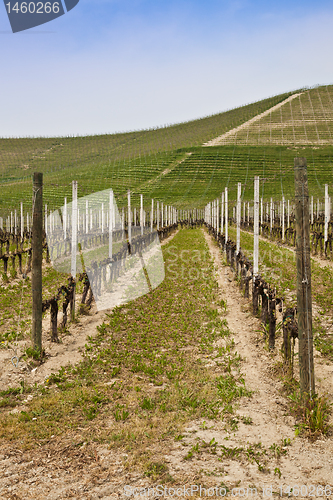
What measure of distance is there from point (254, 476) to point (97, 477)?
51.2 inches

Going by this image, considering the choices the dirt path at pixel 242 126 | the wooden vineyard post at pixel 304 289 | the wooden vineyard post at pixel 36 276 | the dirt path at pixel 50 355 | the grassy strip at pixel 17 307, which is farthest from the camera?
the dirt path at pixel 242 126

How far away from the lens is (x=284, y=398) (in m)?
4.69

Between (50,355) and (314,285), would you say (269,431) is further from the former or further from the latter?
(314,285)

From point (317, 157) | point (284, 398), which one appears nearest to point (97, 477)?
point (284, 398)

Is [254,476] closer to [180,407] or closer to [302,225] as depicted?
[180,407]

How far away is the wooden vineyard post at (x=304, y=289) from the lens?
Answer: 422cm

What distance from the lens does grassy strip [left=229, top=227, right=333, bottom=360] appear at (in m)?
6.65

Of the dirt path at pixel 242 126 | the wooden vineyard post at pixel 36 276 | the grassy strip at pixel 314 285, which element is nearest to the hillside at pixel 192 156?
the dirt path at pixel 242 126

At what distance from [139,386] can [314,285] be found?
6.59 m

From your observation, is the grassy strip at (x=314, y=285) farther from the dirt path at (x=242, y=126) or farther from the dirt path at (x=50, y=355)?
the dirt path at (x=242, y=126)

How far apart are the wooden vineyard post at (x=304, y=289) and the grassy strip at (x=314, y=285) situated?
1803 mm

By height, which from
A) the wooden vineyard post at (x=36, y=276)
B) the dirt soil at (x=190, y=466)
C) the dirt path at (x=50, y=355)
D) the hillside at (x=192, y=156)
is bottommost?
the dirt path at (x=50, y=355)

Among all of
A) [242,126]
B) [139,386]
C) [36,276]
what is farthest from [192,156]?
[139,386]

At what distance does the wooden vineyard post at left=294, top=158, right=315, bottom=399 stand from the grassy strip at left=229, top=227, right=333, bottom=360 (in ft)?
5.91
